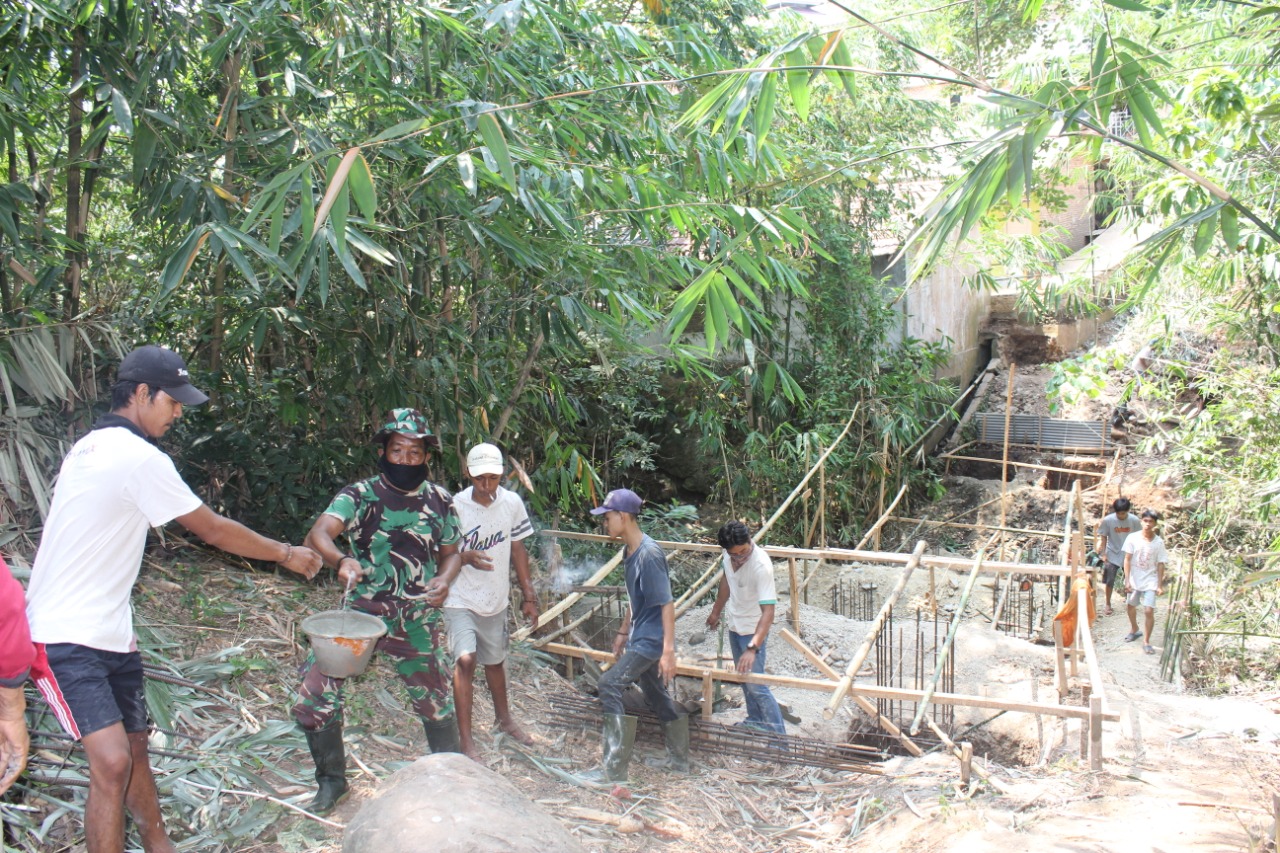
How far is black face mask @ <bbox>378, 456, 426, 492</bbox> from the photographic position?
3455 mm

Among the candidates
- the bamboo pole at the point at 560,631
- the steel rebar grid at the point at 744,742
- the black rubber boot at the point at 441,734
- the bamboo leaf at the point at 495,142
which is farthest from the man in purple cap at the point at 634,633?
the bamboo leaf at the point at 495,142

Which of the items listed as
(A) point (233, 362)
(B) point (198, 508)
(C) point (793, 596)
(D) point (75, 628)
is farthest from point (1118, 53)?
(A) point (233, 362)

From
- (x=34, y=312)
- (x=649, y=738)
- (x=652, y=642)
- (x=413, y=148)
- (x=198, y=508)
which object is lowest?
(x=649, y=738)

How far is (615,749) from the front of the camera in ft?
13.7

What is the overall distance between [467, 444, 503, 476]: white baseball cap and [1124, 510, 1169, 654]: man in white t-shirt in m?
5.76

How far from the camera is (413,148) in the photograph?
4.05 m

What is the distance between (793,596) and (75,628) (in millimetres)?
4565

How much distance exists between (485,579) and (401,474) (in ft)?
2.73

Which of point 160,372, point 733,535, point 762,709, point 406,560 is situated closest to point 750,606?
point 733,535

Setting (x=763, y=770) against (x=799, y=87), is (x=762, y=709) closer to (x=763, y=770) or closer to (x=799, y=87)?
(x=763, y=770)

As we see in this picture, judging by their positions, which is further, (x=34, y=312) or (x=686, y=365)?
(x=686, y=365)

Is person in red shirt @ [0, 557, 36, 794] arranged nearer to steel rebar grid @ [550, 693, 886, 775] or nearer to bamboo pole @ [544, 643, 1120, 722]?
steel rebar grid @ [550, 693, 886, 775]

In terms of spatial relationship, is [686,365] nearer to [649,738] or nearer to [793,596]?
[793,596]

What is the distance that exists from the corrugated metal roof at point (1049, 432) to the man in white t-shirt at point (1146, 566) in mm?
4515
